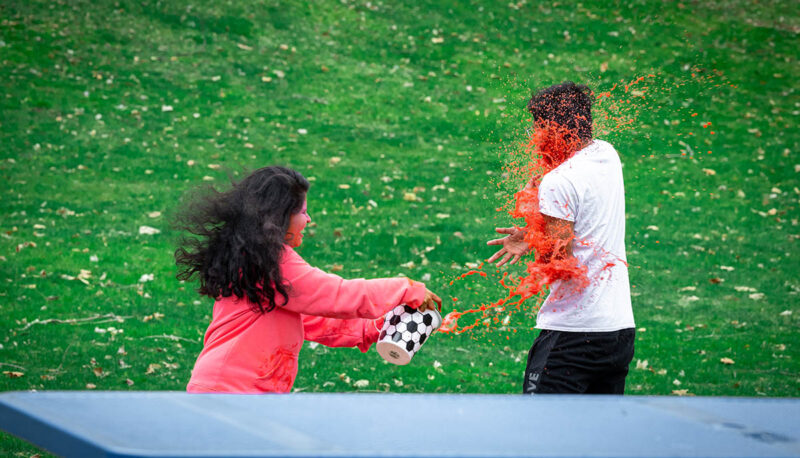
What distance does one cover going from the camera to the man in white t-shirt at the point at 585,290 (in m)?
3.71

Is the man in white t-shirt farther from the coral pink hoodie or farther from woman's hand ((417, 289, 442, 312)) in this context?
the coral pink hoodie

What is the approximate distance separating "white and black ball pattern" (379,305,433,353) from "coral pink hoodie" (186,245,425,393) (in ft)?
0.44

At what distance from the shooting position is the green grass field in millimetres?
6992

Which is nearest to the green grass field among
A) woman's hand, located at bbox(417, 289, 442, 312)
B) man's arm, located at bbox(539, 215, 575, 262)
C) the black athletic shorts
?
man's arm, located at bbox(539, 215, 575, 262)

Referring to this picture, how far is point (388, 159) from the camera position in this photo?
1232 centimetres

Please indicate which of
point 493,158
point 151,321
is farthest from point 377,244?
point 493,158

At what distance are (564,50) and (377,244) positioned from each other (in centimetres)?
833

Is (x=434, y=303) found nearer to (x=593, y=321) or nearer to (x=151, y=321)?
(x=593, y=321)

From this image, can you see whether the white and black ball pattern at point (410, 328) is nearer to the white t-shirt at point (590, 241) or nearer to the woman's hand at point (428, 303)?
the woman's hand at point (428, 303)

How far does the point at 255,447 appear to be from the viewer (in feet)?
5.99

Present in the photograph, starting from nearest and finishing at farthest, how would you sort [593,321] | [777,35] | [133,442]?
[133,442] → [593,321] → [777,35]

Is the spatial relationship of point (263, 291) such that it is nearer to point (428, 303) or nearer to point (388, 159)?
point (428, 303)

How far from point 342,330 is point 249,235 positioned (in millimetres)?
735

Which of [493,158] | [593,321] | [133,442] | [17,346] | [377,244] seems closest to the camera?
[133,442]
